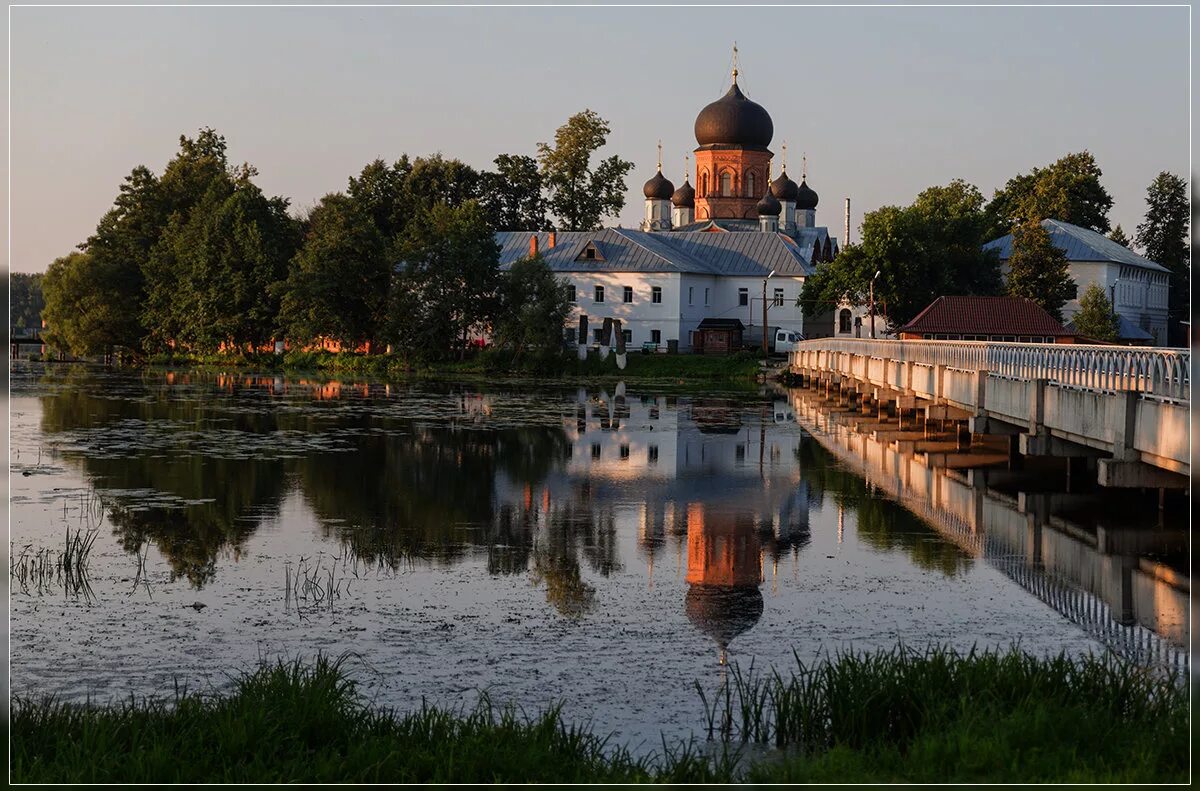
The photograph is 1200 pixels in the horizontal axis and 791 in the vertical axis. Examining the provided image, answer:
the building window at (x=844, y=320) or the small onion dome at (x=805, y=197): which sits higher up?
the small onion dome at (x=805, y=197)

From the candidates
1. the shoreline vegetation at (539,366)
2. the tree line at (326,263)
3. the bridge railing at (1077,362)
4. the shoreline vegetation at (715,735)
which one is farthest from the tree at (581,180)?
the shoreline vegetation at (715,735)

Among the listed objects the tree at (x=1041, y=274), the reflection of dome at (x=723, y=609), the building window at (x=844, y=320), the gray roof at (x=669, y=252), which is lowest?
the reflection of dome at (x=723, y=609)

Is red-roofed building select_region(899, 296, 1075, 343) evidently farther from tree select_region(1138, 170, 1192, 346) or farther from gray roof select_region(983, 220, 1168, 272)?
tree select_region(1138, 170, 1192, 346)

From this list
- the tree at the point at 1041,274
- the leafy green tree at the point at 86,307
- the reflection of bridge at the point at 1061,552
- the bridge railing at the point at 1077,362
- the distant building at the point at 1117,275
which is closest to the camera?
the reflection of bridge at the point at 1061,552

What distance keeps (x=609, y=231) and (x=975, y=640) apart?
76136 mm

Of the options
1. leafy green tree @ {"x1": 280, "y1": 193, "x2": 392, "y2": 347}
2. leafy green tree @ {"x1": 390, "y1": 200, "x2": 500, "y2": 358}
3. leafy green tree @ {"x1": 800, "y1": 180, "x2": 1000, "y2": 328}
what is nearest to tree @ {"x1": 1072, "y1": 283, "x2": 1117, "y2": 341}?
leafy green tree @ {"x1": 800, "y1": 180, "x2": 1000, "y2": 328}

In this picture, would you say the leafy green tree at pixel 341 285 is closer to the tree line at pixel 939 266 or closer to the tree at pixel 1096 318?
the tree line at pixel 939 266

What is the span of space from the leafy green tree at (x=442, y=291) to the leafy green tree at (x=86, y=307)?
21.7 meters

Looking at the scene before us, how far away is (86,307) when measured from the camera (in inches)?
3423

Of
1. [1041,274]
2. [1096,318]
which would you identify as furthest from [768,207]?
[1096,318]

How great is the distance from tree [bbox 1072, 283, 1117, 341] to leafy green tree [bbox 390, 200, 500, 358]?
29.6 metres

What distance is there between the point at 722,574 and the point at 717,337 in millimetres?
68301

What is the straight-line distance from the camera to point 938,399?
36.5 m

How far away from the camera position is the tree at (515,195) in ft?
344
